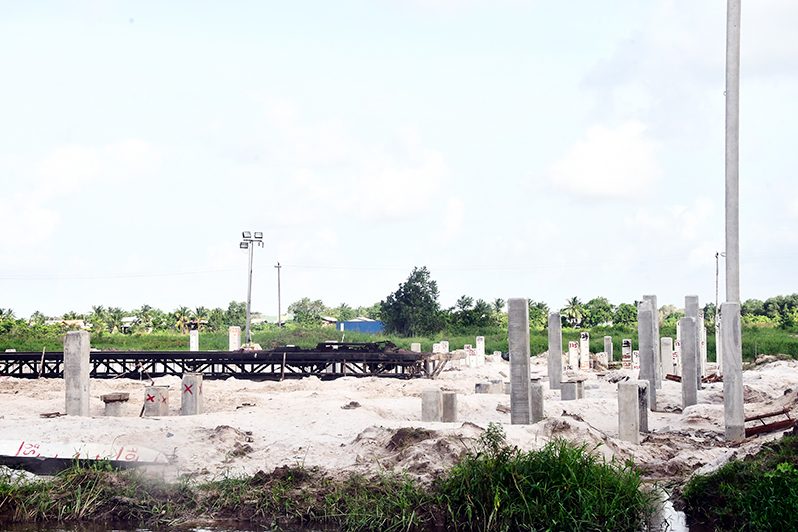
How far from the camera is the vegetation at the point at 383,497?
11.6m

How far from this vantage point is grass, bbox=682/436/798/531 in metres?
→ 11.0

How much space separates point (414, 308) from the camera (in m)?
69.9

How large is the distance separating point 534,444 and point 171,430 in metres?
5.55

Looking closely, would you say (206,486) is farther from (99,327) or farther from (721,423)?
(99,327)

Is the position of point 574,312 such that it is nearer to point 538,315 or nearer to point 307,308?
point 538,315

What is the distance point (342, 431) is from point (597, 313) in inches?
2512

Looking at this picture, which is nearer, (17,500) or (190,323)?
(17,500)

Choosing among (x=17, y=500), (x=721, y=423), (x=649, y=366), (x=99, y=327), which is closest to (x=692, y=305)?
(x=649, y=366)

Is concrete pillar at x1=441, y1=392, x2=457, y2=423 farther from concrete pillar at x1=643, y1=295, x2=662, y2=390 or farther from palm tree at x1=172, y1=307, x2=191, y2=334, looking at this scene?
palm tree at x1=172, y1=307, x2=191, y2=334

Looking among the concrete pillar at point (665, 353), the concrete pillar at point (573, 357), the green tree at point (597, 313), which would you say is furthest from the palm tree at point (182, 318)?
the concrete pillar at point (665, 353)

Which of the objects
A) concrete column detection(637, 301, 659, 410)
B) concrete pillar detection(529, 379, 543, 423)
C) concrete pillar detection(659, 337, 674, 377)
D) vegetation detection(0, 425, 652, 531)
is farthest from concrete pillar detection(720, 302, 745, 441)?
concrete pillar detection(659, 337, 674, 377)

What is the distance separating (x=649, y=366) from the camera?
23.1 metres

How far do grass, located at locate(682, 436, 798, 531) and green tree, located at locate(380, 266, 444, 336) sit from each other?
55984mm

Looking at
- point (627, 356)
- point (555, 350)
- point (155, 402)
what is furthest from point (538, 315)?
point (155, 402)
